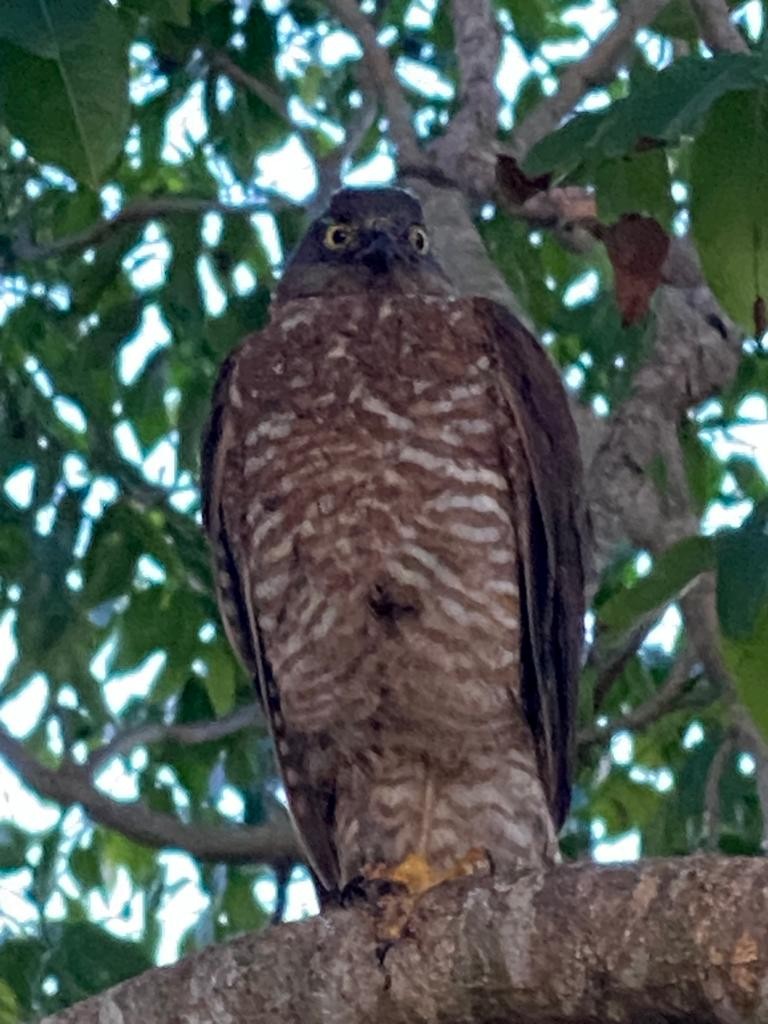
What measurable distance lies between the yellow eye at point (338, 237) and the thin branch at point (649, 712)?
128 centimetres

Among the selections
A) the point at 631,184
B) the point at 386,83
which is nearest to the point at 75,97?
the point at 631,184

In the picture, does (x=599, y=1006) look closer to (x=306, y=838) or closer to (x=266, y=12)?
(x=306, y=838)

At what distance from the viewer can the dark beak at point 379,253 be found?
4.56 meters

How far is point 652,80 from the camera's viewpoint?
7.48 ft

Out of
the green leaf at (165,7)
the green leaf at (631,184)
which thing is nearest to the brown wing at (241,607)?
the green leaf at (165,7)

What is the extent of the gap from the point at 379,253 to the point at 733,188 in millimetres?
2352

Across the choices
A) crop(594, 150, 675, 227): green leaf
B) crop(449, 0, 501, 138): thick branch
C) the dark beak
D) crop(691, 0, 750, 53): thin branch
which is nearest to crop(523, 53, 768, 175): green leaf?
crop(594, 150, 675, 227): green leaf

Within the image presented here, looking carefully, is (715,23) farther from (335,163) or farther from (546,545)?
(335,163)

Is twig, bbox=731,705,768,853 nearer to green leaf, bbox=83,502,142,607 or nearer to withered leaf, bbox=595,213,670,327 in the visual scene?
withered leaf, bbox=595,213,670,327

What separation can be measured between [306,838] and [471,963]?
1673mm

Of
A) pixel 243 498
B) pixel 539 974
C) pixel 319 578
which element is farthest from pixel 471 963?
pixel 243 498

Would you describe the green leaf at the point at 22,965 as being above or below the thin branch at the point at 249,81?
below

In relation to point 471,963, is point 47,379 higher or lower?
higher

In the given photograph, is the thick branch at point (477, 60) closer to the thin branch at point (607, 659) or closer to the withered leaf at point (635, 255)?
the thin branch at point (607, 659)
